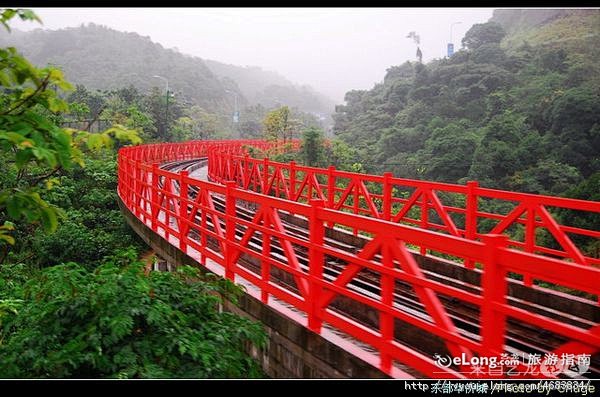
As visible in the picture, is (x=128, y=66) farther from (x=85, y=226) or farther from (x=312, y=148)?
(x=85, y=226)

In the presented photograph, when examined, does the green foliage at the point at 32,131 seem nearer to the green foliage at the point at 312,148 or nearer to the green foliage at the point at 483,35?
the green foliage at the point at 312,148

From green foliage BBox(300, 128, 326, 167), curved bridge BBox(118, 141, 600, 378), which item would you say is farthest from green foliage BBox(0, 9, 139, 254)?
green foliage BBox(300, 128, 326, 167)

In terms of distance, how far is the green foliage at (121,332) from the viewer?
3850 millimetres

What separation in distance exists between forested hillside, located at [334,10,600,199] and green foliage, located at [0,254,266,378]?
16505 millimetres

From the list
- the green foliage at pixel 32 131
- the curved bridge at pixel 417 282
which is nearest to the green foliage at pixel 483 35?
the curved bridge at pixel 417 282

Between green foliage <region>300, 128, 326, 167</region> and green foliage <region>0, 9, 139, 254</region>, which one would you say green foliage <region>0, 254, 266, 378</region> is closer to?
green foliage <region>0, 9, 139, 254</region>

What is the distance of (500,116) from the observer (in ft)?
101

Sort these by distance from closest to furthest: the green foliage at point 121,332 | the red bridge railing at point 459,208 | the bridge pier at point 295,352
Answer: the green foliage at point 121,332 < the bridge pier at point 295,352 < the red bridge railing at point 459,208

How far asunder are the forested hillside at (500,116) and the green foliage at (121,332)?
1650 cm

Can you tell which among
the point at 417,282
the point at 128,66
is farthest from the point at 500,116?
the point at 128,66

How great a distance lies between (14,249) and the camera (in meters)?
15.6

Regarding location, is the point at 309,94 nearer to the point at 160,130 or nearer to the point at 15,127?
the point at 160,130

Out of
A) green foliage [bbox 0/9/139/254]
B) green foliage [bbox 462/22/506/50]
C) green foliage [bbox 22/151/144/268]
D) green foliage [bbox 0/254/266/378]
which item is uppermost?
green foliage [bbox 462/22/506/50]

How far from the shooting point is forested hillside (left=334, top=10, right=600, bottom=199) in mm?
24922
